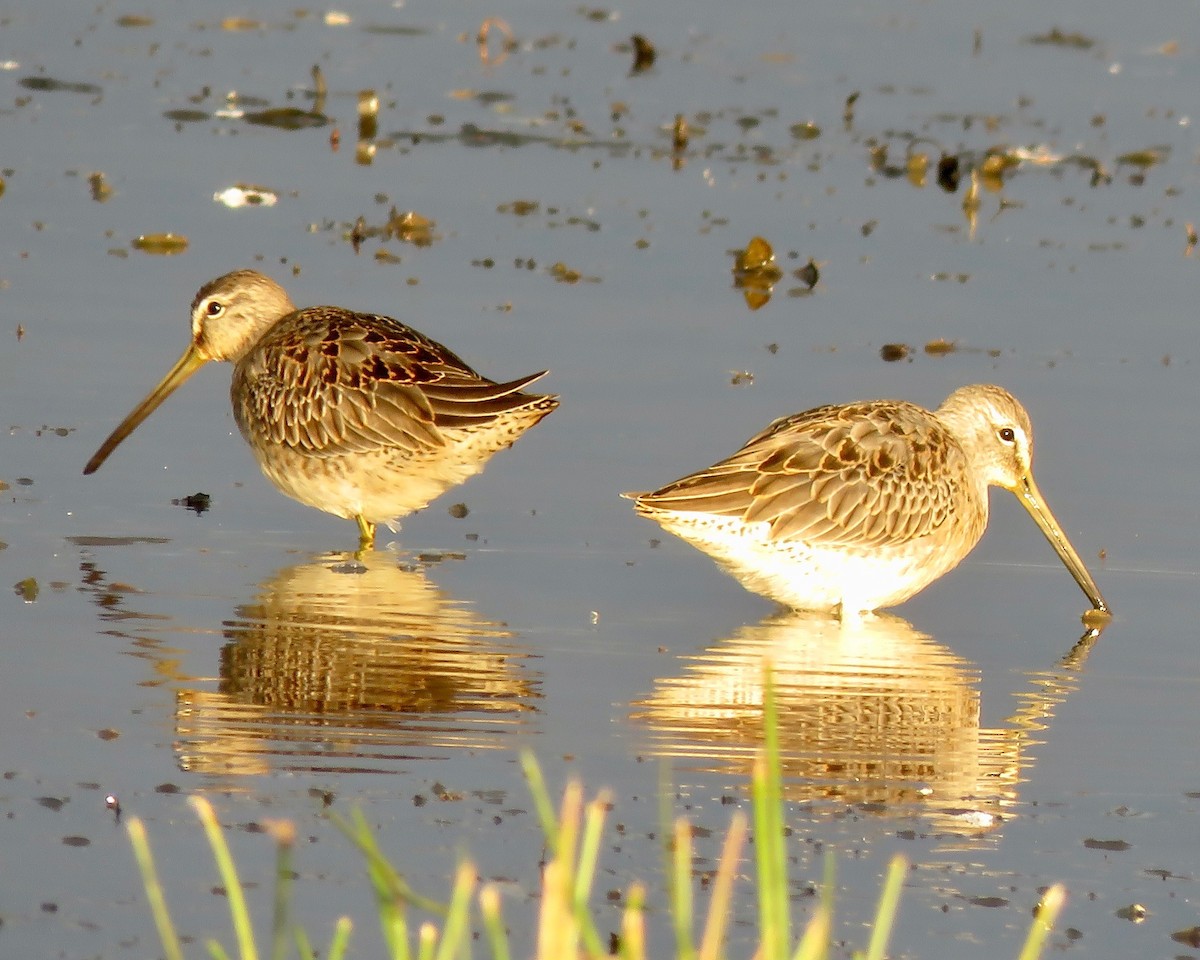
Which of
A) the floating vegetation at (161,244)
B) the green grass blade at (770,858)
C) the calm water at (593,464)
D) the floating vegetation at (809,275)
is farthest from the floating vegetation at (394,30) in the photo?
the green grass blade at (770,858)

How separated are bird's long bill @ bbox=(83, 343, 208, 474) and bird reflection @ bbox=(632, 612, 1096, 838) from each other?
9.14 feet

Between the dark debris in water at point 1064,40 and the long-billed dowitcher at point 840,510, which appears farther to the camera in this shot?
the dark debris in water at point 1064,40

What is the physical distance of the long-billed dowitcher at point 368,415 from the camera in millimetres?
8039

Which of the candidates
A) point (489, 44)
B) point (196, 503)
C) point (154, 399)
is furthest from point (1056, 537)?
point (489, 44)

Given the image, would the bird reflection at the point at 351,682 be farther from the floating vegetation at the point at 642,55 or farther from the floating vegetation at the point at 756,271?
the floating vegetation at the point at 642,55

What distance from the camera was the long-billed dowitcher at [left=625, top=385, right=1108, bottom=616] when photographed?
7398mm

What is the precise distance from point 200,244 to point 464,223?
156 cm

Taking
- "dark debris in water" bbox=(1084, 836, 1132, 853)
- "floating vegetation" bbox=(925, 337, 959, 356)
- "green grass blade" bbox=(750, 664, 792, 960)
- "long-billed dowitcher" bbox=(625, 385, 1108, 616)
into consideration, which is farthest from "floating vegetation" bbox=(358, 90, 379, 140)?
"green grass blade" bbox=(750, 664, 792, 960)

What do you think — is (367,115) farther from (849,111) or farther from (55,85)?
(849,111)

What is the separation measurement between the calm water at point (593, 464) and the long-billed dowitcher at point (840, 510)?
0.18 metres

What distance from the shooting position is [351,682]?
6.45 meters

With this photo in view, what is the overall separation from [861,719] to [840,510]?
4.33 feet

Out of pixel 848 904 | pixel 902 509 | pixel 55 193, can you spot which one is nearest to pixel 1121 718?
pixel 902 509

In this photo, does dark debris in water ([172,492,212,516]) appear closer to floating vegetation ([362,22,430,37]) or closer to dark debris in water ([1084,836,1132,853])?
dark debris in water ([1084,836,1132,853])
